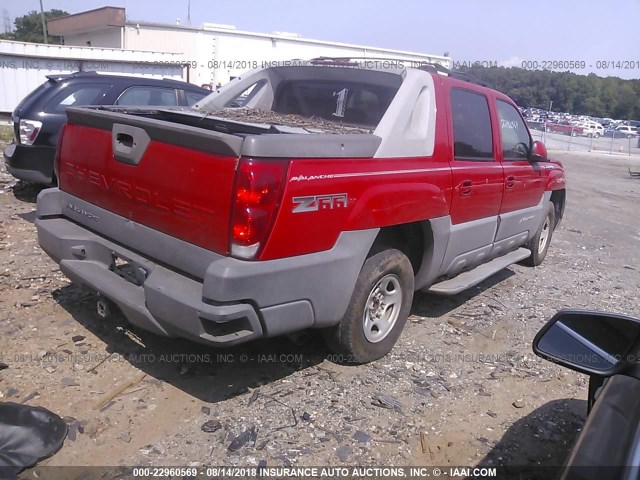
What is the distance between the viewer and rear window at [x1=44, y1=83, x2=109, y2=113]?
7.37 metres

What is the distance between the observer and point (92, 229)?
3865 millimetres

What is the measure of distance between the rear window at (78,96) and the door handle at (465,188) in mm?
5210

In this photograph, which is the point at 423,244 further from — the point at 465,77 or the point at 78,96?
the point at 78,96

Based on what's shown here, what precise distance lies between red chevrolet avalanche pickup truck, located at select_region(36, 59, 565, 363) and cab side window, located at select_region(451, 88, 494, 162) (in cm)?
2

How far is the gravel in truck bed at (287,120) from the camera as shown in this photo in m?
4.11

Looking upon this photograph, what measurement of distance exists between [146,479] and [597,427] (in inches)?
82.3

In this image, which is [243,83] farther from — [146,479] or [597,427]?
[597,427]

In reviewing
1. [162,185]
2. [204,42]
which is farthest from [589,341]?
[204,42]

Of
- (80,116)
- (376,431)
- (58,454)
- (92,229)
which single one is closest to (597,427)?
(376,431)

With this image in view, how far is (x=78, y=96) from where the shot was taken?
7520 millimetres

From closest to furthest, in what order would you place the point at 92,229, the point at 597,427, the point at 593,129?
the point at 597,427
the point at 92,229
the point at 593,129

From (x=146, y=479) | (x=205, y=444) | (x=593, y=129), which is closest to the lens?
(x=146, y=479)

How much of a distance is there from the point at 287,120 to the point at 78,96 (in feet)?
14.1

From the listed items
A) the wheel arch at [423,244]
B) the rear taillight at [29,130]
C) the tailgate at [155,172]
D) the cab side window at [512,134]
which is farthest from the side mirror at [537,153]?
the rear taillight at [29,130]
